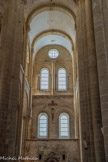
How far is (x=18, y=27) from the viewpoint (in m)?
12.9

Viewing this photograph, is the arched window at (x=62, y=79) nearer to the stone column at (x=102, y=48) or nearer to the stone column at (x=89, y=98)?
the stone column at (x=89, y=98)

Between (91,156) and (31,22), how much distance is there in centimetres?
1478

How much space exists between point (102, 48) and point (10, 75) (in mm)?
5348

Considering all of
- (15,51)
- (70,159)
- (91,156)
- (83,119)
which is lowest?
(70,159)

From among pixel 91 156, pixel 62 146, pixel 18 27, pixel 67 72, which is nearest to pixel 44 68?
pixel 67 72

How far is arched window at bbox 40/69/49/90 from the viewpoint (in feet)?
83.4

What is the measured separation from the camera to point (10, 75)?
11.3 m

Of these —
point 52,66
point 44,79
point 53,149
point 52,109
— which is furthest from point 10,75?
point 52,66

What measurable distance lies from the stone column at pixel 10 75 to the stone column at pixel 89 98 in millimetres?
3741

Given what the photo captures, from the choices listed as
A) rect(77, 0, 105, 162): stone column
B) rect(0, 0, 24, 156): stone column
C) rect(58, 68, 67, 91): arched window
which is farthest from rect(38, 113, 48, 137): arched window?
rect(0, 0, 24, 156): stone column

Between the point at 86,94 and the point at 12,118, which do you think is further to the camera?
the point at 86,94

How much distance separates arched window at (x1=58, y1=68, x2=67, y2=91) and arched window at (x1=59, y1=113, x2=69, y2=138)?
3.40m

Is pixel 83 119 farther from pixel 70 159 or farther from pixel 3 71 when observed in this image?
Result: pixel 70 159

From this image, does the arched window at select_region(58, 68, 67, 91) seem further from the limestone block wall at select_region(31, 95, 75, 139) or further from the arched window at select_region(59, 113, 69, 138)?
the arched window at select_region(59, 113, 69, 138)
